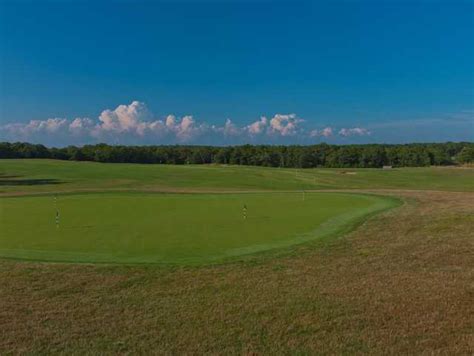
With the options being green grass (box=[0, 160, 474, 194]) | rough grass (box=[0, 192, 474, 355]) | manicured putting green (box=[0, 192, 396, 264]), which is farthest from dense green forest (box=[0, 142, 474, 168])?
rough grass (box=[0, 192, 474, 355])

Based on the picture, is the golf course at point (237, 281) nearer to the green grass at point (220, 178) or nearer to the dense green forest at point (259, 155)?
the green grass at point (220, 178)

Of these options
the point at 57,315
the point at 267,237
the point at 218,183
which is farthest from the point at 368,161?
the point at 57,315

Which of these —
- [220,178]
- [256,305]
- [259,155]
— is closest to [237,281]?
[256,305]

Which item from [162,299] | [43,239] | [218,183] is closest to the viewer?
[162,299]

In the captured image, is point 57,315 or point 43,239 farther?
point 43,239

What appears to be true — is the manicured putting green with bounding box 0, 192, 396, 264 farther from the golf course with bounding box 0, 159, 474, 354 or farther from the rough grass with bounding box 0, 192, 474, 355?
the rough grass with bounding box 0, 192, 474, 355

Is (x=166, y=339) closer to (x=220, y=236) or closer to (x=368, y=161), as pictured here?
(x=220, y=236)
